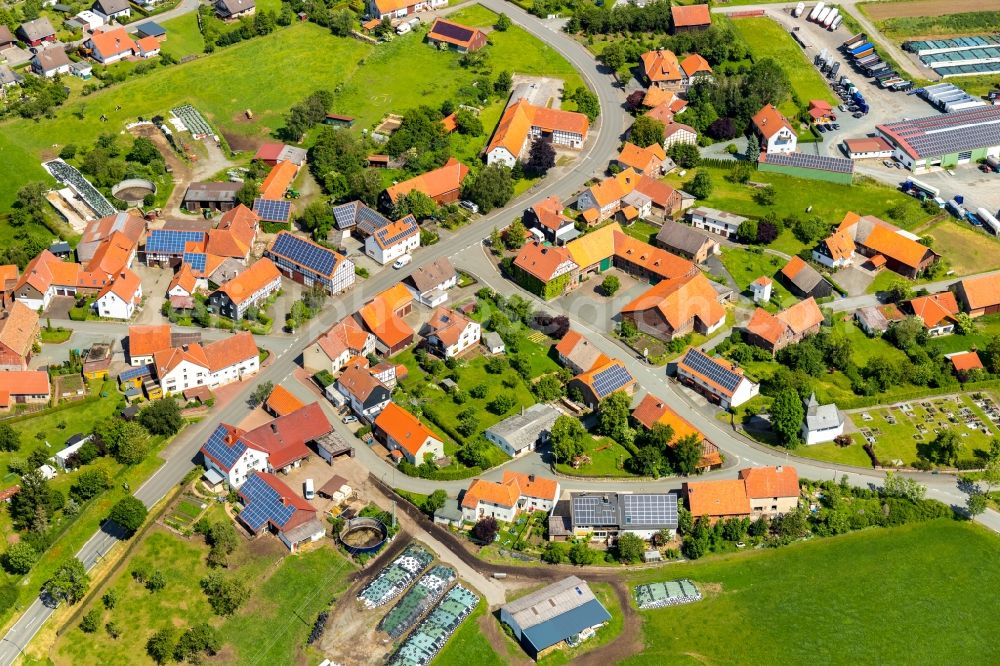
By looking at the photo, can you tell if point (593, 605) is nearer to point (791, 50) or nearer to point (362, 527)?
point (362, 527)

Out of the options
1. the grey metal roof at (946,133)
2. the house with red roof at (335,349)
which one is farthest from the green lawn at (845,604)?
the grey metal roof at (946,133)

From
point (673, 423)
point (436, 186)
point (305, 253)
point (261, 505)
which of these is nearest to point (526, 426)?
point (673, 423)

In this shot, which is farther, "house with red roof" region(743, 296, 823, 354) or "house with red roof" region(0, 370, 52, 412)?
"house with red roof" region(743, 296, 823, 354)

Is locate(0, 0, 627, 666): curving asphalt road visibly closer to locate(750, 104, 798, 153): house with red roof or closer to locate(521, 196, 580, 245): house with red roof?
locate(521, 196, 580, 245): house with red roof

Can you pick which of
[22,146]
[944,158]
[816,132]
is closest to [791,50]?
[816,132]

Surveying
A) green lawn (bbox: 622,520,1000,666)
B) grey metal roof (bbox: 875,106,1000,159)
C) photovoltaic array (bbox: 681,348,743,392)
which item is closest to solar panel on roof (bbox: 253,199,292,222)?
photovoltaic array (bbox: 681,348,743,392)

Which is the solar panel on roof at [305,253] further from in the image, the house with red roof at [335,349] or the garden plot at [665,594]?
the garden plot at [665,594]

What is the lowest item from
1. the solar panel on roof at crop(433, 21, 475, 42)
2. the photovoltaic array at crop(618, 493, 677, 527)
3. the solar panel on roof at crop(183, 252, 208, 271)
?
the solar panel on roof at crop(183, 252, 208, 271)

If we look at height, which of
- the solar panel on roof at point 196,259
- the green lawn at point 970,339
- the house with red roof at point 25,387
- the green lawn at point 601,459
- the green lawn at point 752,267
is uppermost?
the green lawn at point 970,339
